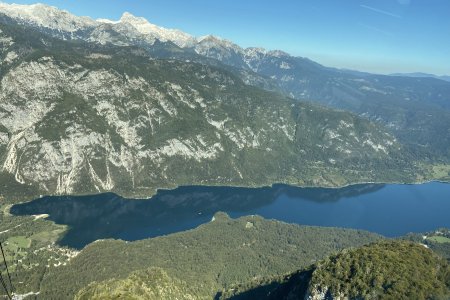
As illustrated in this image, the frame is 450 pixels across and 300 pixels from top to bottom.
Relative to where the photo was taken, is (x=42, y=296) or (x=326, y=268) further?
(x=42, y=296)

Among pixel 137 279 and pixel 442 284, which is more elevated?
Answer: pixel 442 284

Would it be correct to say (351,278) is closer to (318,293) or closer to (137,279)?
(318,293)

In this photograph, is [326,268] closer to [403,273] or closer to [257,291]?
[403,273]

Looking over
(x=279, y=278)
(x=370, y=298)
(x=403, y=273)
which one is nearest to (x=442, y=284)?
(x=403, y=273)

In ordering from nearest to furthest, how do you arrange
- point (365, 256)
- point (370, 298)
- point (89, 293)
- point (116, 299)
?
point (370, 298) → point (365, 256) → point (116, 299) → point (89, 293)

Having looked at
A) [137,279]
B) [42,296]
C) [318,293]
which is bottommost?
[42,296]

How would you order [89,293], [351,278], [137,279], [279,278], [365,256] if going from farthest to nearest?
[279,278] < [137,279] < [89,293] < [365,256] < [351,278]

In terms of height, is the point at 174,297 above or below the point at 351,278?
below

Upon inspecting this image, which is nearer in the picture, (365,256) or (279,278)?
(365,256)

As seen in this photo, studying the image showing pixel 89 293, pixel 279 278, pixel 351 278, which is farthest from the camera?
pixel 279 278

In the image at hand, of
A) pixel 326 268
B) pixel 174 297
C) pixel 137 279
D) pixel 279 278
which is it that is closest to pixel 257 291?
pixel 279 278
